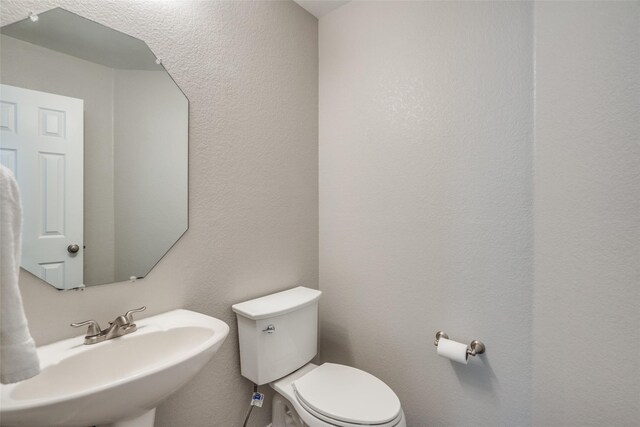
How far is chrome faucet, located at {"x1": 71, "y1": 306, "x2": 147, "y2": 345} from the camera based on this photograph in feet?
3.10

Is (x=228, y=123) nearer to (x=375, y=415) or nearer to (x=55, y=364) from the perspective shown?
(x=55, y=364)

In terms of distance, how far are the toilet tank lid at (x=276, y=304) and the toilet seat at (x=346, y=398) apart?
1.09 feet

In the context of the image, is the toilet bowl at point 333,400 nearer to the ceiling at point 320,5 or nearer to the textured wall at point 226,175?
the textured wall at point 226,175

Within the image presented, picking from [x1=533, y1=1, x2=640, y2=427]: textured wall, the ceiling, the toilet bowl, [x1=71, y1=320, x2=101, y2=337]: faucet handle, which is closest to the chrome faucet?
[x1=71, y1=320, x2=101, y2=337]: faucet handle

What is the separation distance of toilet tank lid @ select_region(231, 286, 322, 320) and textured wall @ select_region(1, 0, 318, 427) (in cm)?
6

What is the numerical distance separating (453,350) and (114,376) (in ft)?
4.18

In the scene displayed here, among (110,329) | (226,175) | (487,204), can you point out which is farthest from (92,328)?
(487,204)

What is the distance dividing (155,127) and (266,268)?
83cm

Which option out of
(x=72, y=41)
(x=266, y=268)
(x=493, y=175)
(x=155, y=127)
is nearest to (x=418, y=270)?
(x=493, y=175)

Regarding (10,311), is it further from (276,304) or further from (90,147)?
(276,304)

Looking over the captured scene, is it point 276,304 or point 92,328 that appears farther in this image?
point 276,304

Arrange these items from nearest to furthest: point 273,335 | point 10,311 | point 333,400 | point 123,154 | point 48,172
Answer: point 10,311
point 48,172
point 123,154
point 333,400
point 273,335

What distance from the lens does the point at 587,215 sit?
102 cm

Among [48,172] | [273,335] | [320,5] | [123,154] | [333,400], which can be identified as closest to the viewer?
[48,172]
